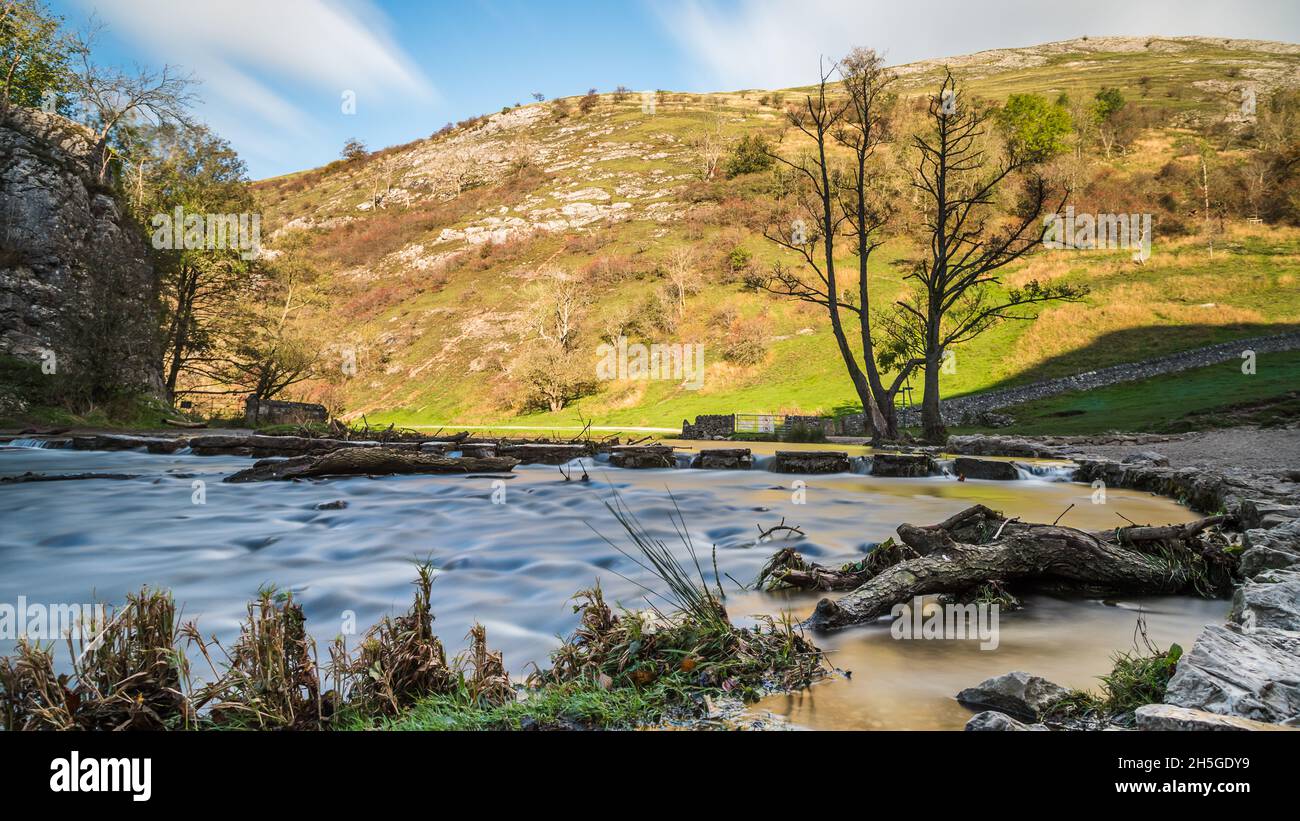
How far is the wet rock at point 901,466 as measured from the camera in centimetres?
1565

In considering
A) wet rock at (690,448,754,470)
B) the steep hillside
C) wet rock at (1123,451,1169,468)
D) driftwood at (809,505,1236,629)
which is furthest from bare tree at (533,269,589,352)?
driftwood at (809,505,1236,629)

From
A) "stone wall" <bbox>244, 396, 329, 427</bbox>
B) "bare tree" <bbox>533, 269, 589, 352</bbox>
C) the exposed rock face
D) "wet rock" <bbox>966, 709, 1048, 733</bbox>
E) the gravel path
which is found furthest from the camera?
"bare tree" <bbox>533, 269, 589, 352</bbox>

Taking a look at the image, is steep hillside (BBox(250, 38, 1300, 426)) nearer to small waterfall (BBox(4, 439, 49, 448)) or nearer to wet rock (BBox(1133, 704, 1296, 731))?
wet rock (BBox(1133, 704, 1296, 731))

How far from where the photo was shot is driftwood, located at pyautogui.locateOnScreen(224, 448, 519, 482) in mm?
13750

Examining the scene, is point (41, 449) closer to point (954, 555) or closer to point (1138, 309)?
point (954, 555)

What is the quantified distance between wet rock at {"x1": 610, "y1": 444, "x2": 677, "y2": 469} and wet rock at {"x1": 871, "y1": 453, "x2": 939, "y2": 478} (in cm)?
523

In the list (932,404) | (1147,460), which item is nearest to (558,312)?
(932,404)

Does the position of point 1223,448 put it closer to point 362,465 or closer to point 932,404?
point 932,404

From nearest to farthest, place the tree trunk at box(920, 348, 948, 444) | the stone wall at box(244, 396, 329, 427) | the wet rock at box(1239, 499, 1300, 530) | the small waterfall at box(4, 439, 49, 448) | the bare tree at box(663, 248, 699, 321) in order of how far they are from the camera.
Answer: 1. the wet rock at box(1239, 499, 1300, 530)
2. the small waterfall at box(4, 439, 49, 448)
3. the tree trunk at box(920, 348, 948, 444)
4. the stone wall at box(244, 396, 329, 427)
5. the bare tree at box(663, 248, 699, 321)

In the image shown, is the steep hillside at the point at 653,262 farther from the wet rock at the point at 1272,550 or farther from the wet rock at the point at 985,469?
the wet rock at the point at 1272,550

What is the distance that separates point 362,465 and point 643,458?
269 inches

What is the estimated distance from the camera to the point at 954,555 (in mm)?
5098

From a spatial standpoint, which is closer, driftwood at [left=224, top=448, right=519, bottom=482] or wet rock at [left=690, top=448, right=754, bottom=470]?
driftwood at [left=224, top=448, right=519, bottom=482]

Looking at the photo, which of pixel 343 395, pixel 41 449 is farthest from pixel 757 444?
pixel 343 395
